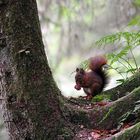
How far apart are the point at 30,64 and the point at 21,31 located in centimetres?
28

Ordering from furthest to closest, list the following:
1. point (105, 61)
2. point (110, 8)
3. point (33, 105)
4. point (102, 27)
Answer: point (102, 27) < point (110, 8) < point (105, 61) < point (33, 105)

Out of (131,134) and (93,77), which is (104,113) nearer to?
(131,134)

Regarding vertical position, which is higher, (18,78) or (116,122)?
(18,78)

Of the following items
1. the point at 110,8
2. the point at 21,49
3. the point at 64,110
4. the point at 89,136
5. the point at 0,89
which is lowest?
the point at 89,136

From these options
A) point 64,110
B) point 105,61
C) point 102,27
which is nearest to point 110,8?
point 102,27

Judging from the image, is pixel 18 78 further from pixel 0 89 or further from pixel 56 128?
pixel 56 128

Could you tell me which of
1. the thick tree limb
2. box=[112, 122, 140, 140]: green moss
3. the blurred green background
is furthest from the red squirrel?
the blurred green background

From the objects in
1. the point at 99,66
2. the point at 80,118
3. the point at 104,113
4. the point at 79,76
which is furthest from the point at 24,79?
the point at 79,76

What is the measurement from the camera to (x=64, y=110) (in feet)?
12.4

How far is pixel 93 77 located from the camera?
5.59 meters

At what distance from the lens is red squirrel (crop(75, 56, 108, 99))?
17.6ft

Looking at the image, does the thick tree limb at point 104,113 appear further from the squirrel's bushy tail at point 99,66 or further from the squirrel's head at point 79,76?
the squirrel's head at point 79,76

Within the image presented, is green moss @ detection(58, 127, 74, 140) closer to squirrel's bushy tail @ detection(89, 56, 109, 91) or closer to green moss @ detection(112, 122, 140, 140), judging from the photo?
green moss @ detection(112, 122, 140, 140)

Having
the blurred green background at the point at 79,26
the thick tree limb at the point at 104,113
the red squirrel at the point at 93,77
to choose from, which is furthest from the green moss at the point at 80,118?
the blurred green background at the point at 79,26
